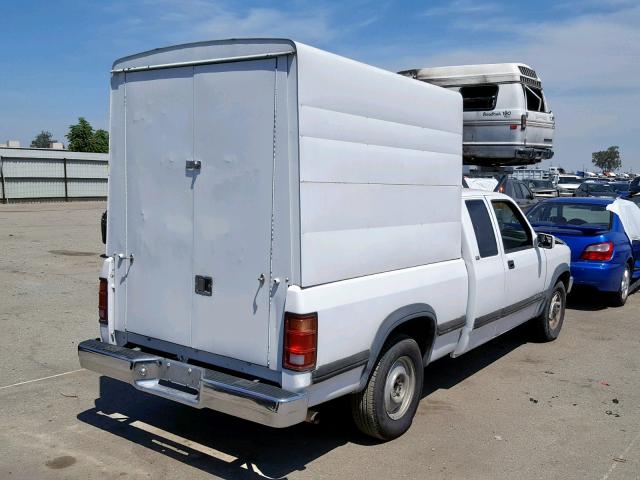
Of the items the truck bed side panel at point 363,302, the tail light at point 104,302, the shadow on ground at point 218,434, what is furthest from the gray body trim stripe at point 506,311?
the tail light at point 104,302

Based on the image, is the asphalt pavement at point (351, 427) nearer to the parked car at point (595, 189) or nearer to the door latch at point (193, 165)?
the door latch at point (193, 165)

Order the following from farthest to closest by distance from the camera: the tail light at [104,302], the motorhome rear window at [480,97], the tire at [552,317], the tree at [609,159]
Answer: the tree at [609,159] < the motorhome rear window at [480,97] < the tire at [552,317] < the tail light at [104,302]

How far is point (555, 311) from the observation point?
774 centimetres

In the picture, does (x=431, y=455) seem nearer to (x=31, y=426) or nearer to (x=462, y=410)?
(x=462, y=410)

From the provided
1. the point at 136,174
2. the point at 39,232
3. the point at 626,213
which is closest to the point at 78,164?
the point at 39,232

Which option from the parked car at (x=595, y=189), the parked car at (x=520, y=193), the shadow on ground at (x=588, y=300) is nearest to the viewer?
the shadow on ground at (x=588, y=300)

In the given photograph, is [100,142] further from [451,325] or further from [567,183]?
[451,325]

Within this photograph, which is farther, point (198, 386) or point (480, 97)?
point (480, 97)

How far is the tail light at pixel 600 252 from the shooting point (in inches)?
358

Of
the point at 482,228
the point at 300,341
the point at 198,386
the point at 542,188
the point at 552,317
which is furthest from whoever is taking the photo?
the point at 542,188

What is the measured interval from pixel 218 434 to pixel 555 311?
463 cm

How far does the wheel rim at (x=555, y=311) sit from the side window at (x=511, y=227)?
1159 mm

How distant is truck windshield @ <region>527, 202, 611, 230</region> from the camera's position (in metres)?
9.92

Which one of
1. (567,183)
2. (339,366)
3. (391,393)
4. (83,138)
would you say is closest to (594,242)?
(391,393)
